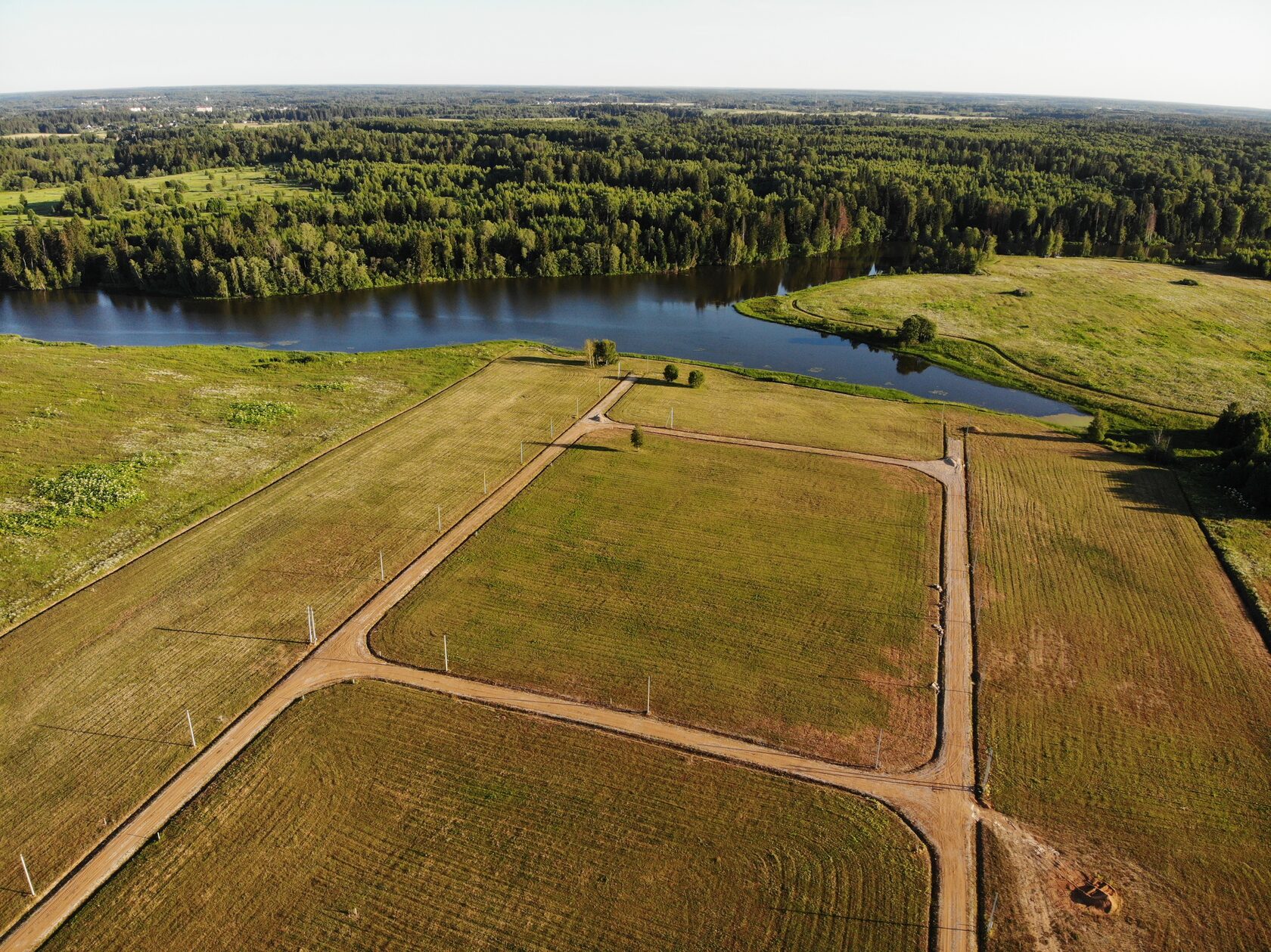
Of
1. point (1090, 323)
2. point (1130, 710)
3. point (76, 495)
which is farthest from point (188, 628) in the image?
point (1090, 323)

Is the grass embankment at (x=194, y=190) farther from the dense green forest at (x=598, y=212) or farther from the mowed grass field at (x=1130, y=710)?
the mowed grass field at (x=1130, y=710)

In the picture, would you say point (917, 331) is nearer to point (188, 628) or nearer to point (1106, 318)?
point (1106, 318)

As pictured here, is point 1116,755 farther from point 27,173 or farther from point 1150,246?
point 27,173

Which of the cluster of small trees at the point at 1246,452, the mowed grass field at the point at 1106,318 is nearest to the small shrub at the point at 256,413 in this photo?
the mowed grass field at the point at 1106,318

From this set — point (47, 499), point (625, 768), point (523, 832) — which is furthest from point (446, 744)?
point (47, 499)

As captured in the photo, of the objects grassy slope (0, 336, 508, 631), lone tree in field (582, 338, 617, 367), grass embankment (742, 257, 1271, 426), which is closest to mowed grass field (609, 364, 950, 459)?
lone tree in field (582, 338, 617, 367)
